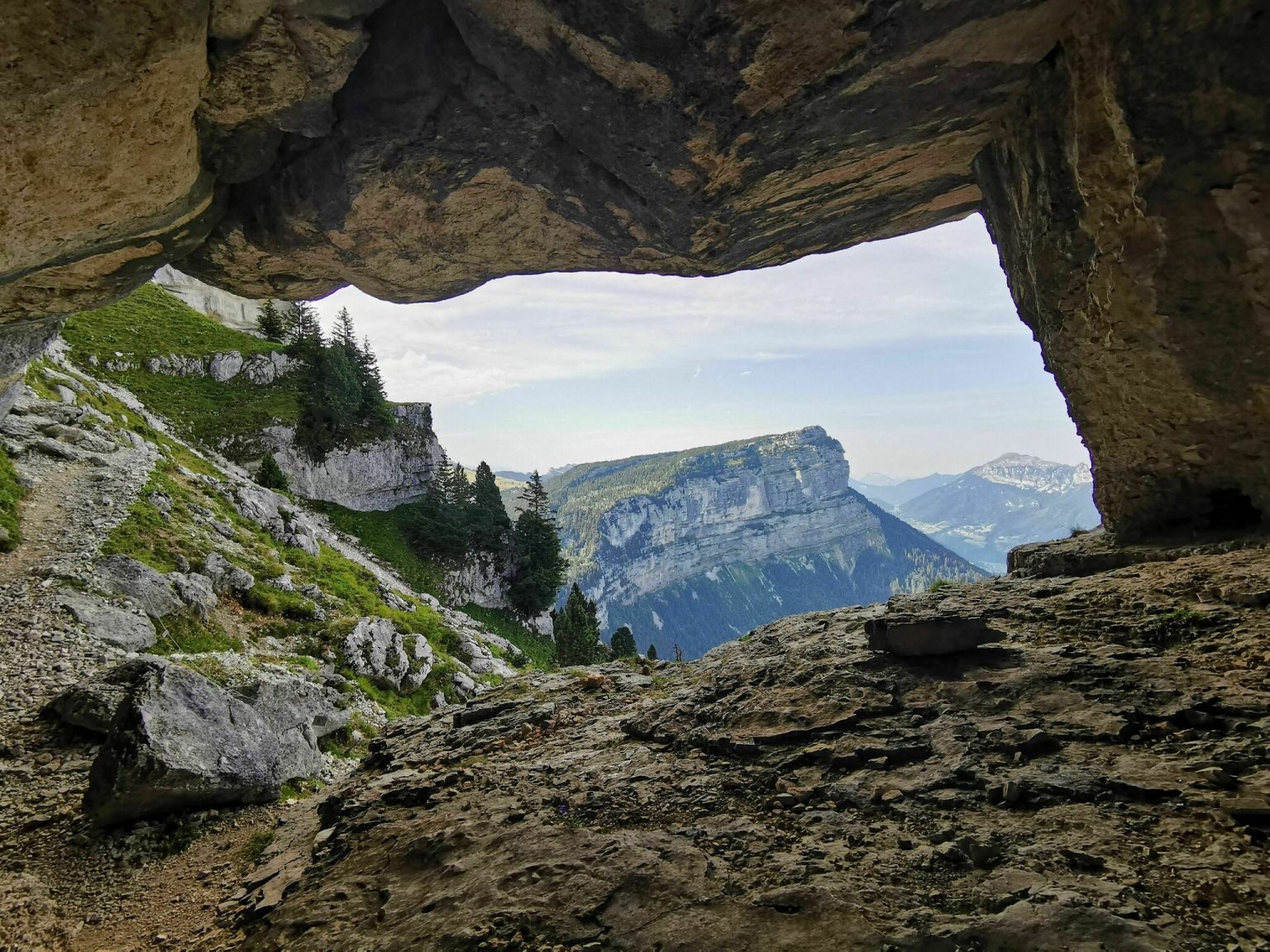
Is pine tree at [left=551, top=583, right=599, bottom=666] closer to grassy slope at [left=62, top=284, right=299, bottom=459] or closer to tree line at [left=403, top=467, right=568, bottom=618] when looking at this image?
tree line at [left=403, top=467, right=568, bottom=618]

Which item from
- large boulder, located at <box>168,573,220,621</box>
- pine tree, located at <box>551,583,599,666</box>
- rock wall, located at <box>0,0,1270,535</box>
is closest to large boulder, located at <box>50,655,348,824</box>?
large boulder, located at <box>168,573,220,621</box>

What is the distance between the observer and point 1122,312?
422 inches

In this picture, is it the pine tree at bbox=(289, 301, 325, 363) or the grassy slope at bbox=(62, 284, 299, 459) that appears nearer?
the grassy slope at bbox=(62, 284, 299, 459)

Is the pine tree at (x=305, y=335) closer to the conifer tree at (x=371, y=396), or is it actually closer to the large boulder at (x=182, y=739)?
the conifer tree at (x=371, y=396)

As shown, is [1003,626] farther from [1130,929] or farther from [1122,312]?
[1130,929]

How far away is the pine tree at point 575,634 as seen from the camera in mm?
52938

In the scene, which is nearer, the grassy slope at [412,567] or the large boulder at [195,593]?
the large boulder at [195,593]

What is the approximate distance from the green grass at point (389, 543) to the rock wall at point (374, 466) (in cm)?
217

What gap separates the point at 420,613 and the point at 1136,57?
137ft

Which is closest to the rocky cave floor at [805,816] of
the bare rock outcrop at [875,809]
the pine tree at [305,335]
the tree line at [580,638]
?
the bare rock outcrop at [875,809]

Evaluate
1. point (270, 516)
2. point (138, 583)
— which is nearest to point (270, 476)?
point (270, 516)

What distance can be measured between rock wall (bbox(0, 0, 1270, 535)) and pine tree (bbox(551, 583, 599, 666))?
43.1 meters

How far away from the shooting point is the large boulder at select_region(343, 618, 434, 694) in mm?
27203

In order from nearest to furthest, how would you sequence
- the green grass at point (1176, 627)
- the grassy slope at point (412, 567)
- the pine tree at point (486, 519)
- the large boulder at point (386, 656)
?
1. the green grass at point (1176, 627)
2. the large boulder at point (386, 656)
3. the grassy slope at point (412, 567)
4. the pine tree at point (486, 519)
